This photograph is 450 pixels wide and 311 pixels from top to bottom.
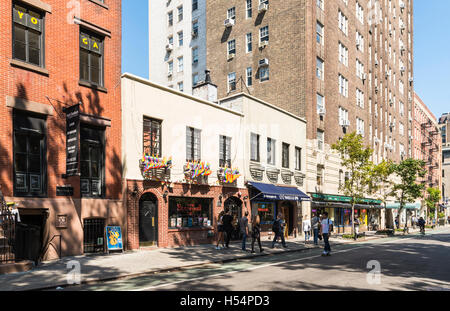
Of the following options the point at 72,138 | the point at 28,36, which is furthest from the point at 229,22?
the point at 72,138

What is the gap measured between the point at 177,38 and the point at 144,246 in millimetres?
32828

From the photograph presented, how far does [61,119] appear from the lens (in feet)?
49.6

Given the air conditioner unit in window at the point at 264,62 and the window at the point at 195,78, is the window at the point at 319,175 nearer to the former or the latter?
the air conditioner unit in window at the point at 264,62

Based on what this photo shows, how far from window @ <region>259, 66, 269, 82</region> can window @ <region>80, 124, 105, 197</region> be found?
19611mm

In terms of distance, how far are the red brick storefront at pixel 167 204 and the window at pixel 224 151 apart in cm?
147

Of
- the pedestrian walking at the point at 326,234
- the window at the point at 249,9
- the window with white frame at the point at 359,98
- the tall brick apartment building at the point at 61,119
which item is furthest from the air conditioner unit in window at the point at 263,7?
the pedestrian walking at the point at 326,234

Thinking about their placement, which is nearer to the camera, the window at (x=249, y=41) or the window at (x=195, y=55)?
the window at (x=249, y=41)

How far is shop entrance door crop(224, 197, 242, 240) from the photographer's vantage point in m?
23.3

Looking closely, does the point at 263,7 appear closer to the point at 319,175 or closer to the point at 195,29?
the point at 195,29

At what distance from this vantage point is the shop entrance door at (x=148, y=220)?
17906 mm

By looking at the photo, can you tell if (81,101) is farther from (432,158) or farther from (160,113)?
(432,158)

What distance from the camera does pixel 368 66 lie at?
44.2 m

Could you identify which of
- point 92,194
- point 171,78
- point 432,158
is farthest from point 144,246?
point 432,158

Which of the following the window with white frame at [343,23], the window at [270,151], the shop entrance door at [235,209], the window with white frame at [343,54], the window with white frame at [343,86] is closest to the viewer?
the shop entrance door at [235,209]
